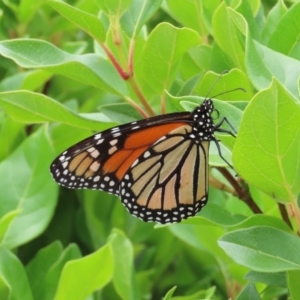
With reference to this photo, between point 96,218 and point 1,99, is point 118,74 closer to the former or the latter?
point 1,99

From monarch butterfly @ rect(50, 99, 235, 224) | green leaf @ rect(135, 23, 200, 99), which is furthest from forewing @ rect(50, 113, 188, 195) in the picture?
green leaf @ rect(135, 23, 200, 99)

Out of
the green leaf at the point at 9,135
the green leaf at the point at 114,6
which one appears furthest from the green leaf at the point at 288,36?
the green leaf at the point at 9,135

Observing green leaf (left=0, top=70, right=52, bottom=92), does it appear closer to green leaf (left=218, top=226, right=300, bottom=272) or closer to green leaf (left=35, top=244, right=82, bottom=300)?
green leaf (left=35, top=244, right=82, bottom=300)

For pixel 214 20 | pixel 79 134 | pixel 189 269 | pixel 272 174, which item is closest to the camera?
pixel 272 174

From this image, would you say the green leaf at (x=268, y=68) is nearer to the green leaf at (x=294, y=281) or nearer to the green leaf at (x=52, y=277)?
the green leaf at (x=294, y=281)

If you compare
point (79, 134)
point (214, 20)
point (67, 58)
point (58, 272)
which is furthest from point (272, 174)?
point (79, 134)

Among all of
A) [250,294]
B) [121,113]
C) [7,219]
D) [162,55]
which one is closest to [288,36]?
[162,55]
